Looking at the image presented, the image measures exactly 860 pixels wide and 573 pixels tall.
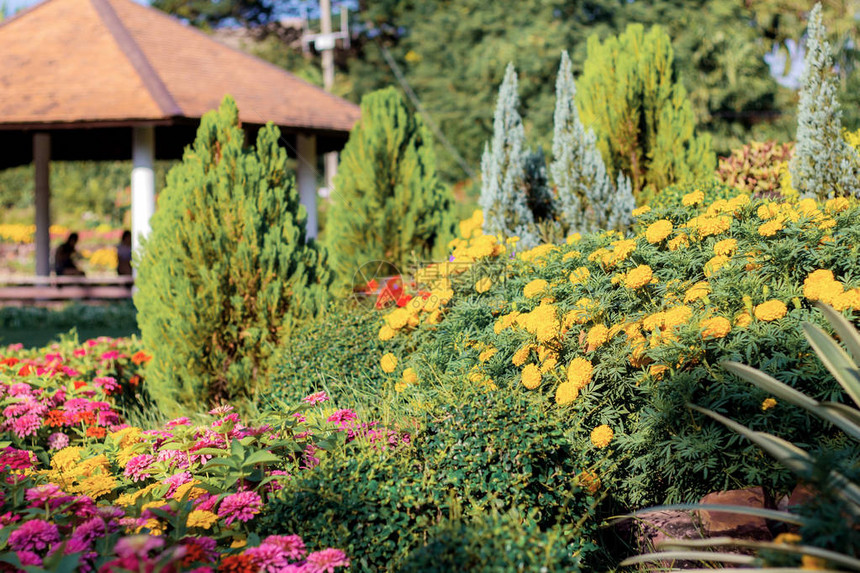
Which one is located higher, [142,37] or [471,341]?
[142,37]

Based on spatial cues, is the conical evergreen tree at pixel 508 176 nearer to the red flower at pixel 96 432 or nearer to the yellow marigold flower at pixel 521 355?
the yellow marigold flower at pixel 521 355

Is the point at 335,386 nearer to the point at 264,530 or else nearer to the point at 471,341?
the point at 471,341

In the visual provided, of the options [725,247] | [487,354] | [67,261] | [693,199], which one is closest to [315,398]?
[487,354]

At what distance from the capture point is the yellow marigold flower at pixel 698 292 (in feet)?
11.6

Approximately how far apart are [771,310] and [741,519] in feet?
3.01

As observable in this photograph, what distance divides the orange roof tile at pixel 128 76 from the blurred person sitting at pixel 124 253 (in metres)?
2.90

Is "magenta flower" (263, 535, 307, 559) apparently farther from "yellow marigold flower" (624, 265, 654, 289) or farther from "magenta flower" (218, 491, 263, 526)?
"yellow marigold flower" (624, 265, 654, 289)

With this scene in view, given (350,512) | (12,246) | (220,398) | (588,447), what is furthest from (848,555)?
(12,246)

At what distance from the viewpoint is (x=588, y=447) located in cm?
338

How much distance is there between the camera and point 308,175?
47.0 feet

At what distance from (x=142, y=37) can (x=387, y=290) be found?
33.6 ft

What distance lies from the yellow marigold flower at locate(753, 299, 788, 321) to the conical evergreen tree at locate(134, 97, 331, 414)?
3.29 metres

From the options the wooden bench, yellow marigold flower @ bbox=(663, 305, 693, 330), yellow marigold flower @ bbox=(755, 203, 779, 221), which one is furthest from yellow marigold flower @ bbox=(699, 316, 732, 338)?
the wooden bench

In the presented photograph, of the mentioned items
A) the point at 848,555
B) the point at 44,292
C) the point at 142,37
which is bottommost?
the point at 44,292
